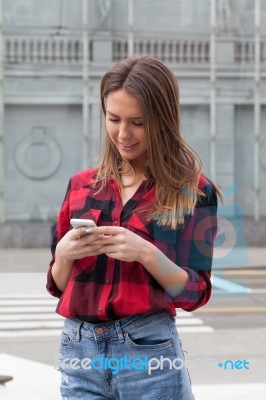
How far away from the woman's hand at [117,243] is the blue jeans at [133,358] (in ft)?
0.57

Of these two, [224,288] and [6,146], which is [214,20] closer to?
[6,146]

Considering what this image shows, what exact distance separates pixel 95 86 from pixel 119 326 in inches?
642

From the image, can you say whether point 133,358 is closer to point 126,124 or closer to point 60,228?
point 60,228

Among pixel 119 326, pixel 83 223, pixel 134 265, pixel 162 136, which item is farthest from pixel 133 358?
pixel 162 136

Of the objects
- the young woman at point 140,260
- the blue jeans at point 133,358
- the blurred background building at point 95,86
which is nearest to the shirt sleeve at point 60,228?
the young woman at point 140,260

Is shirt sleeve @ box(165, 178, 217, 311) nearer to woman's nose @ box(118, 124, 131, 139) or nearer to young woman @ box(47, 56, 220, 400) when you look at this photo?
young woman @ box(47, 56, 220, 400)

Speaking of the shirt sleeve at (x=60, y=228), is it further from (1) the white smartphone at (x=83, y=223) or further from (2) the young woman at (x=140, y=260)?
(1) the white smartphone at (x=83, y=223)

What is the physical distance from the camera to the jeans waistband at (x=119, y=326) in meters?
1.85

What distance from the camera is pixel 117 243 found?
176 cm

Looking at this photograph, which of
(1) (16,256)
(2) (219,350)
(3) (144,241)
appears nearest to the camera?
(3) (144,241)

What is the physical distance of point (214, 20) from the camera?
17547 millimetres

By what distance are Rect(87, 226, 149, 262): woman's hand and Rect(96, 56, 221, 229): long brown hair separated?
0.12 m

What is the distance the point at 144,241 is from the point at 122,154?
25 cm

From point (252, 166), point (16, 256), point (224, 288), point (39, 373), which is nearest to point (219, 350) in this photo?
point (39, 373)
